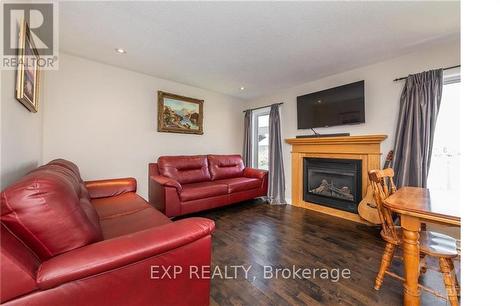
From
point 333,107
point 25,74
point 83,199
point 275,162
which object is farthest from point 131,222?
point 333,107

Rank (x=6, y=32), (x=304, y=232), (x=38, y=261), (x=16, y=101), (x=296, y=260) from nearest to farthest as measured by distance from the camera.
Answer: (x=38, y=261), (x=6, y=32), (x=16, y=101), (x=296, y=260), (x=304, y=232)

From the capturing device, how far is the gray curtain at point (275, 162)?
3.81 metres

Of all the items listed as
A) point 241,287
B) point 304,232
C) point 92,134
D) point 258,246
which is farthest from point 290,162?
point 92,134

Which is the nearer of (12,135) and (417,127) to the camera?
(12,135)

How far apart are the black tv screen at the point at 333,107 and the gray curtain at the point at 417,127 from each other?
52 centimetres

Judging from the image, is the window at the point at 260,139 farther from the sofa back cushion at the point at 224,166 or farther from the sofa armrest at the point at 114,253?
the sofa armrest at the point at 114,253

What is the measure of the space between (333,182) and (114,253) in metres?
3.16

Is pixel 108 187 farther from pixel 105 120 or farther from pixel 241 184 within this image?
pixel 241 184

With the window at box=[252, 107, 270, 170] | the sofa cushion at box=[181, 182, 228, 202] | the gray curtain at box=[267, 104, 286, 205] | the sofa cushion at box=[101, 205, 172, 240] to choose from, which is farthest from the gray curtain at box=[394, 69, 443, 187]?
the sofa cushion at box=[101, 205, 172, 240]

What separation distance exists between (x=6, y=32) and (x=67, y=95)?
5.78ft

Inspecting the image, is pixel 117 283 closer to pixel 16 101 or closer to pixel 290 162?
pixel 16 101

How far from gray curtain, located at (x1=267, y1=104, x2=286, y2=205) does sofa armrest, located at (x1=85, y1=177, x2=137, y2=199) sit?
237 centimetres

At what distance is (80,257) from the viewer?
2.71 feet

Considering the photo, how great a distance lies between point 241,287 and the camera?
149 centimetres
